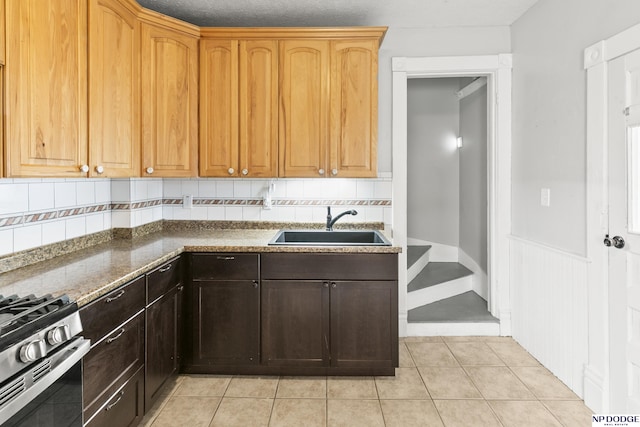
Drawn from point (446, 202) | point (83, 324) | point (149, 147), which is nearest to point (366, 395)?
point (83, 324)

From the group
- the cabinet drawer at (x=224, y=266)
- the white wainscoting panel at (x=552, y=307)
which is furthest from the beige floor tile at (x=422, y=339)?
the cabinet drawer at (x=224, y=266)

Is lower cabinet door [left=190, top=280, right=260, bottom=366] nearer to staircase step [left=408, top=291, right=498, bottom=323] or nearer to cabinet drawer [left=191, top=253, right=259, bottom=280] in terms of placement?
cabinet drawer [left=191, top=253, right=259, bottom=280]

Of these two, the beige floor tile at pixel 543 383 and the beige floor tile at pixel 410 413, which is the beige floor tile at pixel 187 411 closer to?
the beige floor tile at pixel 410 413

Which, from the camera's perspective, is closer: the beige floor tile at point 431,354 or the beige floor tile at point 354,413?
the beige floor tile at point 354,413

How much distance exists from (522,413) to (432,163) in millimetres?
3336

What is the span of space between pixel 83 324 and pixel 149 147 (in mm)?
1479

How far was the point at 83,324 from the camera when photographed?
1636 mm

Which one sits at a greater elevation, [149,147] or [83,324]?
[149,147]

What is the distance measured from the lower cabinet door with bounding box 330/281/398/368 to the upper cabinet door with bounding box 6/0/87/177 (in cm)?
164

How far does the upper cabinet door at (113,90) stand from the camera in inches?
87.0

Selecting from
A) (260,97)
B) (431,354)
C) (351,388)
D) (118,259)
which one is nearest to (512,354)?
(431,354)

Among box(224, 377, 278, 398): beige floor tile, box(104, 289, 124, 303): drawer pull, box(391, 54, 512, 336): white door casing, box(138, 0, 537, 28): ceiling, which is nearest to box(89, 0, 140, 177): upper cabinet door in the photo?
box(138, 0, 537, 28): ceiling

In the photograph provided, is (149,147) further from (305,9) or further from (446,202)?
(446,202)

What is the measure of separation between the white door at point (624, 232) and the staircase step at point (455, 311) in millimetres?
1284
